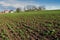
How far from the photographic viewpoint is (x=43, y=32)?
14.5 m

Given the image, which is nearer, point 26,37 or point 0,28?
point 26,37

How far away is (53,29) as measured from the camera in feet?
48.9

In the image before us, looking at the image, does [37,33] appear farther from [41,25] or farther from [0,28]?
[0,28]

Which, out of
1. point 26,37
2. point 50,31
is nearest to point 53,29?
point 50,31

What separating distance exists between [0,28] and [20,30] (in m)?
1.81

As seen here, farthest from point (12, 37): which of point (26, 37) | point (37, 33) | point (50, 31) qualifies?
point (50, 31)

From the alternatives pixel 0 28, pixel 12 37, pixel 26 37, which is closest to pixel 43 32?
pixel 26 37

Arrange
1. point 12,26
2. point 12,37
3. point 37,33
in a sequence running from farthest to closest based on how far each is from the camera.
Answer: point 12,26, point 37,33, point 12,37

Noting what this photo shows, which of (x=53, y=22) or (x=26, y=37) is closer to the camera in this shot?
(x=26, y=37)

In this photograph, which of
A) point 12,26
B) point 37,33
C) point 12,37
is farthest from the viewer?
point 12,26

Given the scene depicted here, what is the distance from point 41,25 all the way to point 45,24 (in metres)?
0.39

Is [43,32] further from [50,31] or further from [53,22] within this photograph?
[53,22]

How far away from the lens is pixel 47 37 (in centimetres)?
1365

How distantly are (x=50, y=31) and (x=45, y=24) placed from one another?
1.92 m
